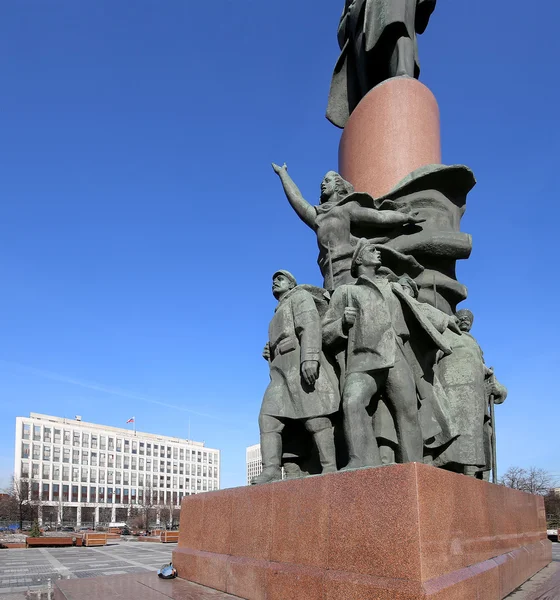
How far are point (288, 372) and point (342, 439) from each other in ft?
2.90

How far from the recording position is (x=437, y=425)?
19.4 ft

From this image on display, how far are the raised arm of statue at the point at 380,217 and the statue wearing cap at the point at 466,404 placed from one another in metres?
1.58

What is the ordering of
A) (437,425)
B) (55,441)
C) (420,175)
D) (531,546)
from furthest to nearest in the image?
(55,441) → (420,175) → (531,546) → (437,425)

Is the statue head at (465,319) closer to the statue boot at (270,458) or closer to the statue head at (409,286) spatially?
the statue head at (409,286)

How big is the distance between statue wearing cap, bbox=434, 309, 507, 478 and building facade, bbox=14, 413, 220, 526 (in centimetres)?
7471

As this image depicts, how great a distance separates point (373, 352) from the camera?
17.6 ft

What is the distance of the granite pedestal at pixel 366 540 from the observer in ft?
12.4

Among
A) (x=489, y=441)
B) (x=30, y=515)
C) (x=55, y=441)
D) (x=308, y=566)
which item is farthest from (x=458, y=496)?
(x=55, y=441)

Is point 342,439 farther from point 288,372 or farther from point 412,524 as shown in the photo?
point 412,524

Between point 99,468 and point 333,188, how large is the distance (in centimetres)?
9412

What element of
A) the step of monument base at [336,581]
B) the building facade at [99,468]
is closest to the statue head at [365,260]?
the step of monument base at [336,581]

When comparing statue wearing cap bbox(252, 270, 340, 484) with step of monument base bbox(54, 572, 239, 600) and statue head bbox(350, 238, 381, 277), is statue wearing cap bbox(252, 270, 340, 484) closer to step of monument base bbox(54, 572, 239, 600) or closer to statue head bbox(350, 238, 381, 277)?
statue head bbox(350, 238, 381, 277)

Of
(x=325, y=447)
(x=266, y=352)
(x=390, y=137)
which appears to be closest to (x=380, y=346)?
(x=325, y=447)

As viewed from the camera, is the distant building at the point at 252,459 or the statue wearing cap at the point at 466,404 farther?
the distant building at the point at 252,459
